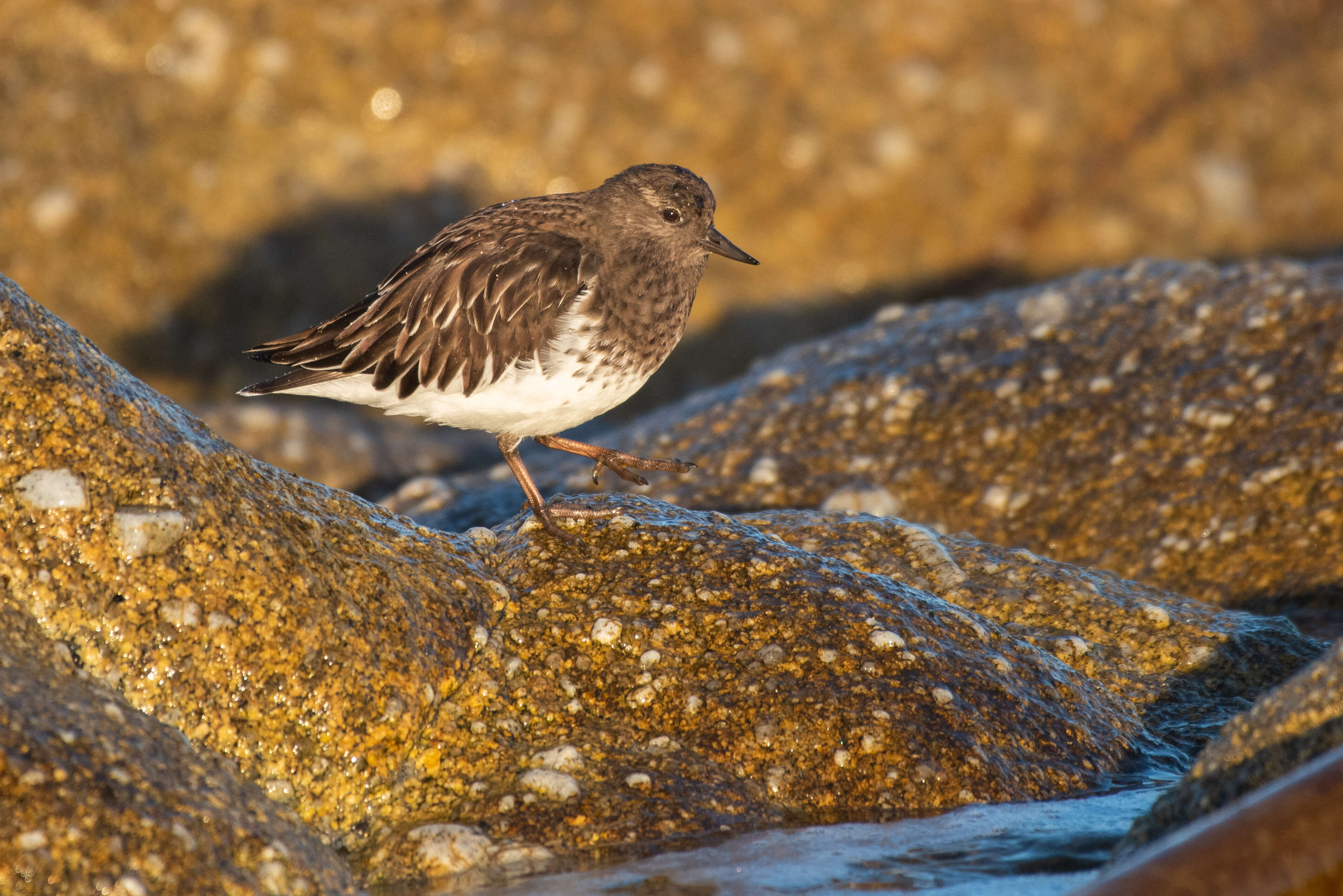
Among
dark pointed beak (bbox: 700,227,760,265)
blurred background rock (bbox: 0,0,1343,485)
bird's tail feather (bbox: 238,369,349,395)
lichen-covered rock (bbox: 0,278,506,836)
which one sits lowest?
lichen-covered rock (bbox: 0,278,506,836)

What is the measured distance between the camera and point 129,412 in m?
3.53

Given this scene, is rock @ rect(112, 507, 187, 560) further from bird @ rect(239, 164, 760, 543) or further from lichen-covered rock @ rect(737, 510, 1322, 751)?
lichen-covered rock @ rect(737, 510, 1322, 751)

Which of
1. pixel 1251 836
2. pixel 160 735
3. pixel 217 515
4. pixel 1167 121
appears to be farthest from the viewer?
pixel 1167 121

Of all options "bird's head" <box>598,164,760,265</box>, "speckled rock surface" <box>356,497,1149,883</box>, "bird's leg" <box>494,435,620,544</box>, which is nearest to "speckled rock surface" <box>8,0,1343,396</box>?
"bird's head" <box>598,164,760,265</box>

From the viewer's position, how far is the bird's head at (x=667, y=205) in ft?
17.4

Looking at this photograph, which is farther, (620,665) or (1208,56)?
(1208,56)

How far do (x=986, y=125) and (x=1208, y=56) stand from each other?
6.78ft

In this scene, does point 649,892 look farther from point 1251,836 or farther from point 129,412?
point 129,412

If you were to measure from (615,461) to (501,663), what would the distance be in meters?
1.75

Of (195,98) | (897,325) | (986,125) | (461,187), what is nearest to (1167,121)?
(986,125)

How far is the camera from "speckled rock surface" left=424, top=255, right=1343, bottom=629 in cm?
549

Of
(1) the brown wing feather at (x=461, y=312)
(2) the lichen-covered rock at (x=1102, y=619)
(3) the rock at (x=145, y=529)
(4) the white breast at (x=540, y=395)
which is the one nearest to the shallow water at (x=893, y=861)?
(2) the lichen-covered rock at (x=1102, y=619)

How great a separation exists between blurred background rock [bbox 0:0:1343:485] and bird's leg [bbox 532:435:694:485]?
12.4 feet

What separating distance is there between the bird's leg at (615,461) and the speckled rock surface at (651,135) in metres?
4.45
